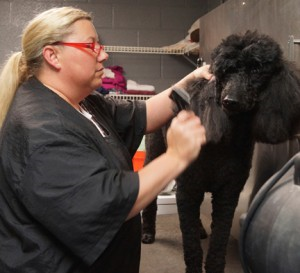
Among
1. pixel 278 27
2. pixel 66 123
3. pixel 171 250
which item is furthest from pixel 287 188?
pixel 171 250

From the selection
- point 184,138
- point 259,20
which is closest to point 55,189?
point 184,138

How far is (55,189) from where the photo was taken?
0.85 meters

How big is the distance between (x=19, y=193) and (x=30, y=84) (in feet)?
0.98

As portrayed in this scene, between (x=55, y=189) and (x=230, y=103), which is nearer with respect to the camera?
(x=55, y=189)

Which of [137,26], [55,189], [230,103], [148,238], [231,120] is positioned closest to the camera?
[55,189]

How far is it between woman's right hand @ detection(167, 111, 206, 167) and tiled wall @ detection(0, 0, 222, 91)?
2520 mm

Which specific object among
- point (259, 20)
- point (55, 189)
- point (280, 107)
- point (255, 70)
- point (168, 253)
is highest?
point (259, 20)

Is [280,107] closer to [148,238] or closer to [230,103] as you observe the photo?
[230,103]

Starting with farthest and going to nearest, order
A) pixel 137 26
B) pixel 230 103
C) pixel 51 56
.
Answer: pixel 137 26 < pixel 230 103 < pixel 51 56

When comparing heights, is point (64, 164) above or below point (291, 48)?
below

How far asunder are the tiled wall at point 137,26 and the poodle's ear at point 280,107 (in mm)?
2079

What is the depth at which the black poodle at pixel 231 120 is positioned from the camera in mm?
1289

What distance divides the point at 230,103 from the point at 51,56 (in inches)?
21.9

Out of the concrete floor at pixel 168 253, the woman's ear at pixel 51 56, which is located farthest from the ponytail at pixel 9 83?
the concrete floor at pixel 168 253
